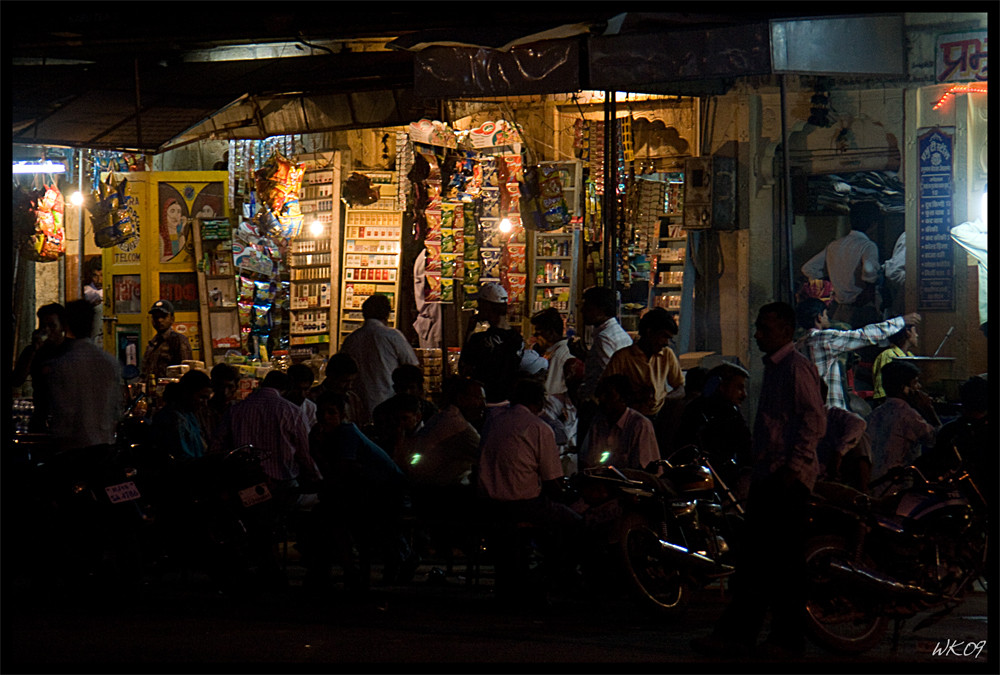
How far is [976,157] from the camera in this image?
11492 millimetres

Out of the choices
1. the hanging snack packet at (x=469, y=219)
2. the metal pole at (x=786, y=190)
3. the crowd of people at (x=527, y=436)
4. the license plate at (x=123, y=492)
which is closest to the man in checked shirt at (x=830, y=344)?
the metal pole at (x=786, y=190)

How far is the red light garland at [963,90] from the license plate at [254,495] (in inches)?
285

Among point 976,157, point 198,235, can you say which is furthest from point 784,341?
point 198,235

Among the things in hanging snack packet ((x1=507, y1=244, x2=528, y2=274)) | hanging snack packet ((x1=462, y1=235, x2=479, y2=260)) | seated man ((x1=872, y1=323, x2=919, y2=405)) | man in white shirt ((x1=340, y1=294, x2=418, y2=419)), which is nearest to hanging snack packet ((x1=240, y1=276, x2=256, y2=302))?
hanging snack packet ((x1=462, y1=235, x2=479, y2=260))

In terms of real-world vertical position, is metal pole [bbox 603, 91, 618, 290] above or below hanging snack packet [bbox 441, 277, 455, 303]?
above

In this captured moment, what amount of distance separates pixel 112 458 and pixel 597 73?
4443 mm

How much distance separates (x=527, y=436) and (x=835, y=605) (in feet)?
7.10

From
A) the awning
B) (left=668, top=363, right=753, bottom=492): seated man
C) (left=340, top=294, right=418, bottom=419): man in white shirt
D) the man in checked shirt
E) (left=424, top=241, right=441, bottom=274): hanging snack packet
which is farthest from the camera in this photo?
(left=424, top=241, right=441, bottom=274): hanging snack packet

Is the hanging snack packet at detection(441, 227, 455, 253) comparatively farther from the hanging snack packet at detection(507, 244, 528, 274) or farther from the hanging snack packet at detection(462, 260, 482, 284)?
the hanging snack packet at detection(507, 244, 528, 274)

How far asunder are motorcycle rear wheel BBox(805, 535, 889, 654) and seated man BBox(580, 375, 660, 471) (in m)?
1.72

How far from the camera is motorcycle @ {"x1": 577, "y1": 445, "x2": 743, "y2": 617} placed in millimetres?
7340

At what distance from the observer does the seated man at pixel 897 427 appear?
905 cm

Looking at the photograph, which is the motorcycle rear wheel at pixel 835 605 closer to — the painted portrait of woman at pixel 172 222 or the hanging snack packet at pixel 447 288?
the hanging snack packet at pixel 447 288

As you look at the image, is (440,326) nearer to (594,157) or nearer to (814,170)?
(594,157)
